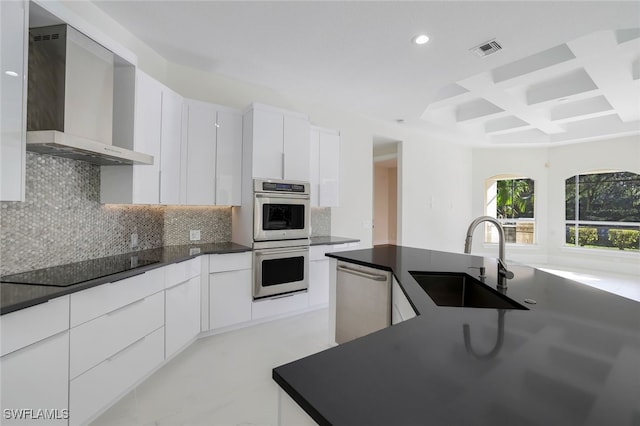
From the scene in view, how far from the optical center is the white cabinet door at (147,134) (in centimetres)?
240

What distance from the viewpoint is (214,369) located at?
241cm

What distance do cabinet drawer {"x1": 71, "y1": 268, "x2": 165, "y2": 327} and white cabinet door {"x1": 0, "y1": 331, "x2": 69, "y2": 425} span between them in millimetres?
133

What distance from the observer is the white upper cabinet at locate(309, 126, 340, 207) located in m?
4.01

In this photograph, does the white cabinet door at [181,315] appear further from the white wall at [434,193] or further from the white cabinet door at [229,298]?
the white wall at [434,193]

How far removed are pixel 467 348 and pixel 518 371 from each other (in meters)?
0.14

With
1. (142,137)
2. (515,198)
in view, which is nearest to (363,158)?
(142,137)

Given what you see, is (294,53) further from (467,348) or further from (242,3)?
(467,348)

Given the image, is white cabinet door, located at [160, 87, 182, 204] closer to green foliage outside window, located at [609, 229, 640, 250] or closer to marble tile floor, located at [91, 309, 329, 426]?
marble tile floor, located at [91, 309, 329, 426]

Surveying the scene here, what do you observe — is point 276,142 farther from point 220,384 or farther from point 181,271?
point 220,384

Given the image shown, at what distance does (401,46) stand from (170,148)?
2462 mm

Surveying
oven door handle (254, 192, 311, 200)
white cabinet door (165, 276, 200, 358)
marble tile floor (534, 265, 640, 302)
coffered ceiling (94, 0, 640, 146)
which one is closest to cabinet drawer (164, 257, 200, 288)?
white cabinet door (165, 276, 200, 358)

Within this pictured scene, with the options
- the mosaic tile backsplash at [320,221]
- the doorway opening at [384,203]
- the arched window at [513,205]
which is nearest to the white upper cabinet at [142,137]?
the mosaic tile backsplash at [320,221]

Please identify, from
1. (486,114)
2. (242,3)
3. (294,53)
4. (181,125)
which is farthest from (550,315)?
(486,114)

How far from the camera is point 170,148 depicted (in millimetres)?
2840
